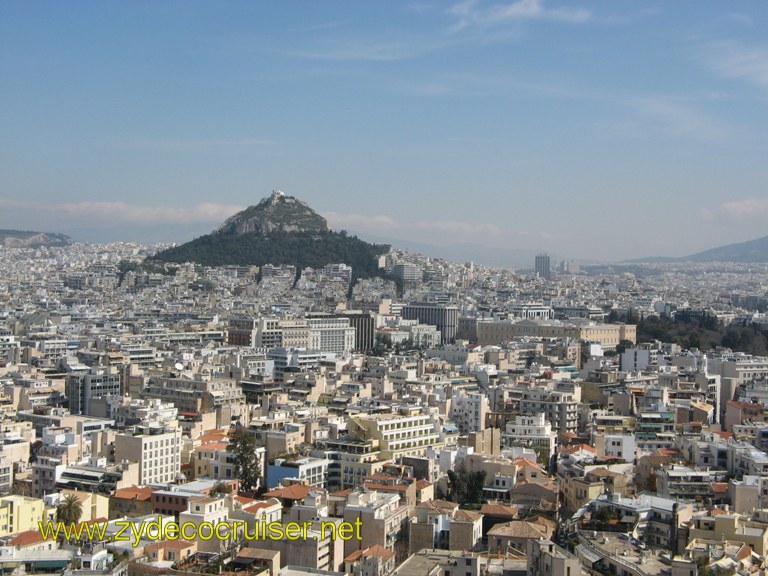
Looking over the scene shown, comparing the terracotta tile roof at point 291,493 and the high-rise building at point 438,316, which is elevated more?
the high-rise building at point 438,316

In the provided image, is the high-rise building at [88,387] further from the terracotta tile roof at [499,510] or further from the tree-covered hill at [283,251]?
the tree-covered hill at [283,251]

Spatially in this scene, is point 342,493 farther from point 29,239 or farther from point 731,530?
point 29,239

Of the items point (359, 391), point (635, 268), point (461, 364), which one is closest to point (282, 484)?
point (359, 391)

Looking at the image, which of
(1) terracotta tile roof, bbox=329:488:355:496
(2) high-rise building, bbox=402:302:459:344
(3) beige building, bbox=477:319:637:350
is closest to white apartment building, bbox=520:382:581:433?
(1) terracotta tile roof, bbox=329:488:355:496

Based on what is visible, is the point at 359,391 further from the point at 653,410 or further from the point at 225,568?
the point at 225,568

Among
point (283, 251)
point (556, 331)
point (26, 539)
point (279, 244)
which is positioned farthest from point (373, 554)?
point (279, 244)

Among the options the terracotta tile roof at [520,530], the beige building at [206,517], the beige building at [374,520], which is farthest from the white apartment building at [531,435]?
the beige building at [206,517]

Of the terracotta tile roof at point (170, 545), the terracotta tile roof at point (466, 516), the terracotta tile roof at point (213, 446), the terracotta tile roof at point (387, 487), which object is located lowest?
the terracotta tile roof at point (466, 516)
